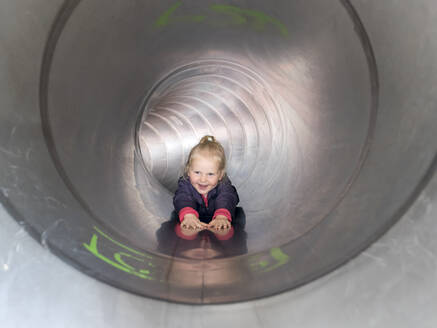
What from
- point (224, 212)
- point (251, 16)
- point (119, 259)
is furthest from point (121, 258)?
point (251, 16)

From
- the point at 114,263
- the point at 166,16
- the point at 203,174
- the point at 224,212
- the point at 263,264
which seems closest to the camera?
the point at 114,263

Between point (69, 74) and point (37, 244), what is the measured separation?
0.50 meters

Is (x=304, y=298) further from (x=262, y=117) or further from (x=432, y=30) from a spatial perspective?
(x=262, y=117)

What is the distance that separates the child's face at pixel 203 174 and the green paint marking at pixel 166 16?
0.58 meters

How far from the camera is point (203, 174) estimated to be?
1.72 m

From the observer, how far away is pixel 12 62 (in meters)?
0.89

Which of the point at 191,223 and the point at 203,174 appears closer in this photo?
the point at 191,223

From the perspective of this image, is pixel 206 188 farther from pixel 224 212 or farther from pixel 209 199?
pixel 224 212

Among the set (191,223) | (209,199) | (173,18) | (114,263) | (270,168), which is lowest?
(114,263)

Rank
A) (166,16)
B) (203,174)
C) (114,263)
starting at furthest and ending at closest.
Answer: (203,174)
(166,16)
(114,263)

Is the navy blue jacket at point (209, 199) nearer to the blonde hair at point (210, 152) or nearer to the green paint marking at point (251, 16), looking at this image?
the blonde hair at point (210, 152)

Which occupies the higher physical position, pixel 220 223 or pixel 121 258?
pixel 220 223

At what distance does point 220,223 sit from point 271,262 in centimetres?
51

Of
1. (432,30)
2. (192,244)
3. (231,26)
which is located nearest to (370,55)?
(432,30)
